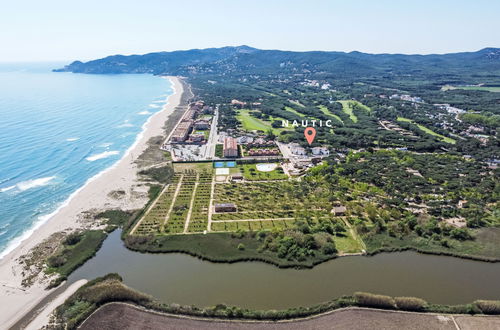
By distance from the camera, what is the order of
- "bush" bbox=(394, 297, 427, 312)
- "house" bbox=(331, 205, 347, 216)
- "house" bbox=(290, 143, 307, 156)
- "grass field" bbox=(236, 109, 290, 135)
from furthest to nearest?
"grass field" bbox=(236, 109, 290, 135) → "house" bbox=(290, 143, 307, 156) → "house" bbox=(331, 205, 347, 216) → "bush" bbox=(394, 297, 427, 312)

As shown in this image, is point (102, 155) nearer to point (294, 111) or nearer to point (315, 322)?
point (315, 322)

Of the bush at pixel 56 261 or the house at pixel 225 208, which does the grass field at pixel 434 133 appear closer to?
the house at pixel 225 208

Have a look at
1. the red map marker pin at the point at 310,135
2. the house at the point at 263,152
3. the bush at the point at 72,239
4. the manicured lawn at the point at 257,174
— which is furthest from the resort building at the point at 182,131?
the bush at the point at 72,239

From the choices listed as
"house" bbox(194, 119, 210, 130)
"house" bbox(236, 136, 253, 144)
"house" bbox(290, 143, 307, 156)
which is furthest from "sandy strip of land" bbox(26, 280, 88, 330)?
"house" bbox(194, 119, 210, 130)

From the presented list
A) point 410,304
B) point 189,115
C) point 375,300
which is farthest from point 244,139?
point 410,304

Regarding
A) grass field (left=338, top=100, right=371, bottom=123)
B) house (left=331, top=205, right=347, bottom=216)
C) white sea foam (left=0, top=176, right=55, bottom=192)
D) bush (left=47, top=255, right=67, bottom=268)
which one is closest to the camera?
bush (left=47, top=255, right=67, bottom=268)

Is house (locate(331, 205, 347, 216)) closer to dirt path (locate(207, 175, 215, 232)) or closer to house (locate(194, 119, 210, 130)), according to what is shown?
dirt path (locate(207, 175, 215, 232))
